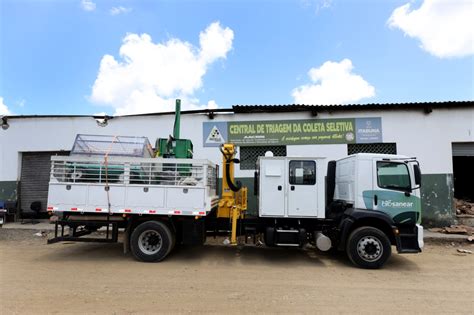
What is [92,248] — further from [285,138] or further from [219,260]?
[285,138]

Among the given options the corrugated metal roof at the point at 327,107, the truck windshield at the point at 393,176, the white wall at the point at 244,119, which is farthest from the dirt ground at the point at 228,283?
the corrugated metal roof at the point at 327,107

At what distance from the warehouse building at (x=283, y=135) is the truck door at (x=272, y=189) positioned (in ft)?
10.6

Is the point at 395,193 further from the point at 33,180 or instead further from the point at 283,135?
the point at 33,180

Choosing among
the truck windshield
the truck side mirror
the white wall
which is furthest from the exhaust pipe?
the white wall

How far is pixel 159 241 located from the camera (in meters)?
6.96

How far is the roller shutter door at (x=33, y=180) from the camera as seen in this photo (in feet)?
40.6

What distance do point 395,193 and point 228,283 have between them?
13.6 ft

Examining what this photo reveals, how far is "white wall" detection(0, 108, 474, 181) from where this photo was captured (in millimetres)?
11023

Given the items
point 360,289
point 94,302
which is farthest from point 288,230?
point 94,302

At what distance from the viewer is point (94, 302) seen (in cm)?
452

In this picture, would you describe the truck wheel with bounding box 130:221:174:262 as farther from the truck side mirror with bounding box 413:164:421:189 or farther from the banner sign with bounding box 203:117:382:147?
the truck side mirror with bounding box 413:164:421:189

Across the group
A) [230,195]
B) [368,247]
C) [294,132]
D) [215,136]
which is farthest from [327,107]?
[368,247]

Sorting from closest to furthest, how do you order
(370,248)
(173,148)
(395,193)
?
(370,248) < (395,193) < (173,148)

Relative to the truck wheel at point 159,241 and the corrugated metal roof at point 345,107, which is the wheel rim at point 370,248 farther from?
the corrugated metal roof at point 345,107
